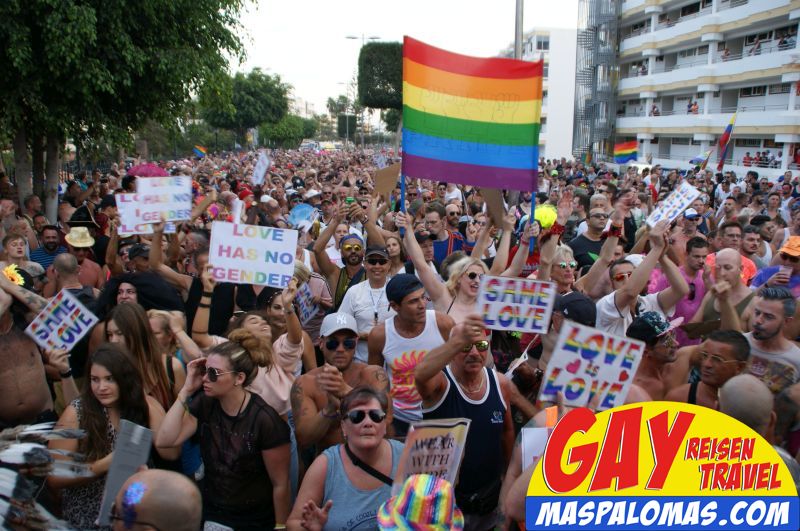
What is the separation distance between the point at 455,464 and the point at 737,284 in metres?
3.38

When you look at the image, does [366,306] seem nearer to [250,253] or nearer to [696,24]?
[250,253]

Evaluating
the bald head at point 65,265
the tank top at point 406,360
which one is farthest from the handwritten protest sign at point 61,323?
the tank top at point 406,360

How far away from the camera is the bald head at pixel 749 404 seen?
308 centimetres

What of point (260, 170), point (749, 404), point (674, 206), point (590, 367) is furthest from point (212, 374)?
point (260, 170)

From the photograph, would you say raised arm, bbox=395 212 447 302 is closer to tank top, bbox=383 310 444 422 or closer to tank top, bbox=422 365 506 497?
tank top, bbox=383 310 444 422

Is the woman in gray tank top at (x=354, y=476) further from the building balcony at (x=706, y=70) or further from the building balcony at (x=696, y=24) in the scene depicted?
the building balcony at (x=696, y=24)

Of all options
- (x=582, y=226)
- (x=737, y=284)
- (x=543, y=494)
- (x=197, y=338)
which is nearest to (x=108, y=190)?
(x=582, y=226)

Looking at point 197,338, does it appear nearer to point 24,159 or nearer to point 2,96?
point 2,96

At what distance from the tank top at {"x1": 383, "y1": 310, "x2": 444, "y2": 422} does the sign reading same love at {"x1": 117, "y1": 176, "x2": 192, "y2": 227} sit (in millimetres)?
3059

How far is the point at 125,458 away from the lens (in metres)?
2.97

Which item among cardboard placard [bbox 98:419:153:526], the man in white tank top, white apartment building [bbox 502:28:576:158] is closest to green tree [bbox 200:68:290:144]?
white apartment building [bbox 502:28:576:158]

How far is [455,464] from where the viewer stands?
304 centimetres

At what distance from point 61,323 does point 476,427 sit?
272 cm

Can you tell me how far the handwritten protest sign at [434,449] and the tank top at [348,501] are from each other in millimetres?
265
